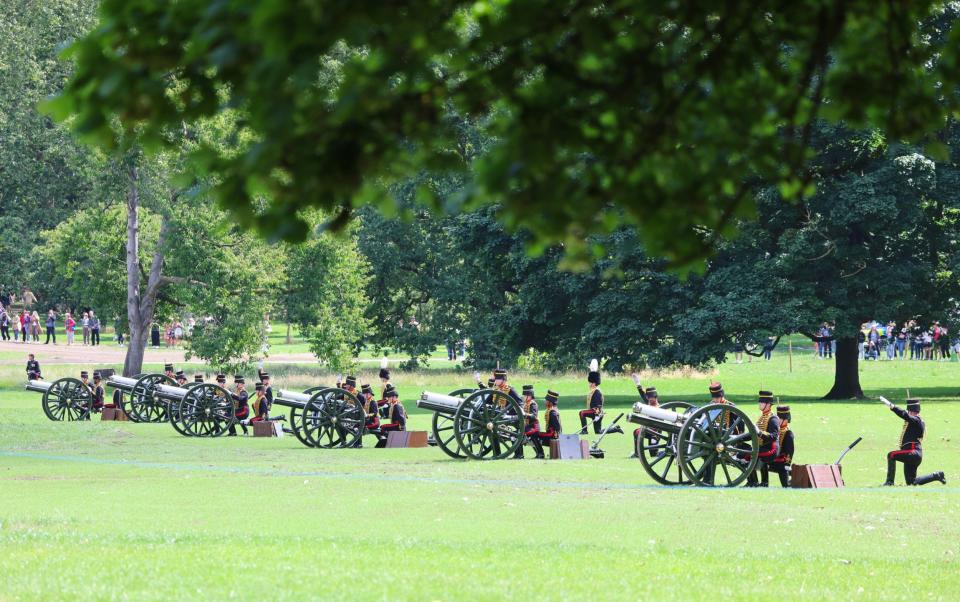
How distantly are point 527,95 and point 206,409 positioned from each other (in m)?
25.6

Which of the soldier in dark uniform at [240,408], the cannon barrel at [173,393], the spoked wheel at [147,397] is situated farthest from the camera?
the spoked wheel at [147,397]

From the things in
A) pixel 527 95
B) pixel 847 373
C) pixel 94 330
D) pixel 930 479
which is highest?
pixel 94 330

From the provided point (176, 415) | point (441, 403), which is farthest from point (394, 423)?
point (176, 415)

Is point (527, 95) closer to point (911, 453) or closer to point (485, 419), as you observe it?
point (911, 453)

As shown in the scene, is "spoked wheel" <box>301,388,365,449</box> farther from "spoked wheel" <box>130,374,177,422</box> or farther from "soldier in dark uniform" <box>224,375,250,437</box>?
"spoked wheel" <box>130,374,177,422</box>

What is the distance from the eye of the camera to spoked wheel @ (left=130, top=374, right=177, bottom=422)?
3384 centimetres

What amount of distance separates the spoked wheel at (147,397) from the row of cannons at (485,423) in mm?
25

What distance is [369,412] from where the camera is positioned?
2609 cm

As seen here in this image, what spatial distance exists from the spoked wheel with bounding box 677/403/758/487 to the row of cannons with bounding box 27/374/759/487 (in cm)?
1

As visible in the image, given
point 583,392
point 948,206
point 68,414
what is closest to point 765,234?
point 948,206

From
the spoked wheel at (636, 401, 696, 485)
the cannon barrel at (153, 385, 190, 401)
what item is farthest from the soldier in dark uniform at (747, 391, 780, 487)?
the cannon barrel at (153, 385, 190, 401)

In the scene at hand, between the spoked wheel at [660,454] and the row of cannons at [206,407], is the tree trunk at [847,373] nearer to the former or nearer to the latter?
the row of cannons at [206,407]

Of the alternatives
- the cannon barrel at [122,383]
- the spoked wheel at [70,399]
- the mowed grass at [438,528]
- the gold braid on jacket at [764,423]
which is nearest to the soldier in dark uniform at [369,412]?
the mowed grass at [438,528]

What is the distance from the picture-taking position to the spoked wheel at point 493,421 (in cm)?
2244
